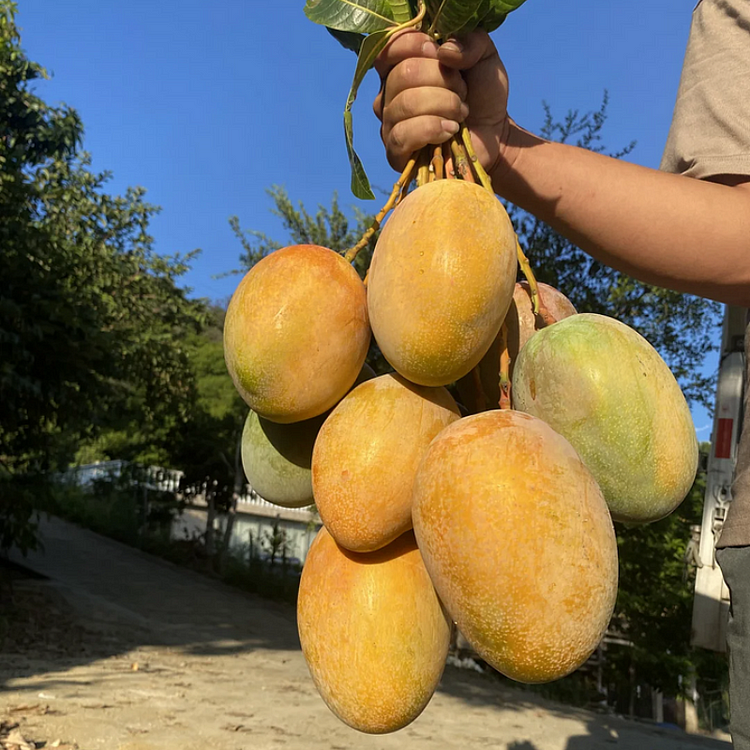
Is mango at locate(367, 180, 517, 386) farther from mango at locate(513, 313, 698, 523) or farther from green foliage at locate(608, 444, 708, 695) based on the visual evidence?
green foliage at locate(608, 444, 708, 695)

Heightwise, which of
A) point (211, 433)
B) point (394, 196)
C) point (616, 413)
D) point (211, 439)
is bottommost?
point (616, 413)

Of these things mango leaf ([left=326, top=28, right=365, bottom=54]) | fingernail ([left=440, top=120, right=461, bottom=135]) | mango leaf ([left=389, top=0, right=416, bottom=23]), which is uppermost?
mango leaf ([left=326, top=28, right=365, bottom=54])

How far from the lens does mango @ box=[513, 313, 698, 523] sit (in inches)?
33.2

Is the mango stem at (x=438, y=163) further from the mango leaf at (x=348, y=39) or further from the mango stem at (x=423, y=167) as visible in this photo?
the mango leaf at (x=348, y=39)

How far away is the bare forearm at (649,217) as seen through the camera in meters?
1.06

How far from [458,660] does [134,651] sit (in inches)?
157

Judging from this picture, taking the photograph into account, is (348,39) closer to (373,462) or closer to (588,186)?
(588,186)

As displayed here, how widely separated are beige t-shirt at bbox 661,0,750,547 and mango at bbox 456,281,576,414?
0.34 m

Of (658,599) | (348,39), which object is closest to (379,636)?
(348,39)

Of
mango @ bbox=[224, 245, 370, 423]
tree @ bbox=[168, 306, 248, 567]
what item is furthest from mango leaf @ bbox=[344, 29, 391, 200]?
tree @ bbox=[168, 306, 248, 567]

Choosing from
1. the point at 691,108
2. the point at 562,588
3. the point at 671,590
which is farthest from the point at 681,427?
the point at 671,590

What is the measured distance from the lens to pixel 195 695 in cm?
566

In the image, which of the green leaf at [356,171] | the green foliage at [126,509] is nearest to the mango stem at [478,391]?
the green leaf at [356,171]

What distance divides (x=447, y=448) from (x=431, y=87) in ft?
1.65
